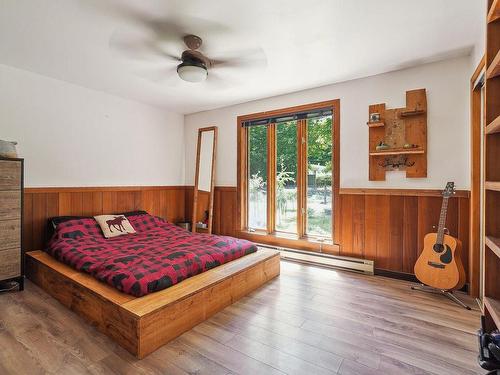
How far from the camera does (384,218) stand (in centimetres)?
310

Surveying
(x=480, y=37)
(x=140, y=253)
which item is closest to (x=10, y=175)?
(x=140, y=253)

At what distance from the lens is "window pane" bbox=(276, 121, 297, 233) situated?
3.84 meters

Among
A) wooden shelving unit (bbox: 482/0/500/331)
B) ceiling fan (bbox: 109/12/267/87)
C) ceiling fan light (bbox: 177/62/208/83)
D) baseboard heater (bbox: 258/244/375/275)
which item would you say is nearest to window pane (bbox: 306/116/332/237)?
baseboard heater (bbox: 258/244/375/275)

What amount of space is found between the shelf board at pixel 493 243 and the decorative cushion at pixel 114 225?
3599 mm

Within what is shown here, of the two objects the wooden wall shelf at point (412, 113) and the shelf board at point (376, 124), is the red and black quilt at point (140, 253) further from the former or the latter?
the wooden wall shelf at point (412, 113)

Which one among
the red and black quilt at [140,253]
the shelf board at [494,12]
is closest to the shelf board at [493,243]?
the shelf board at [494,12]

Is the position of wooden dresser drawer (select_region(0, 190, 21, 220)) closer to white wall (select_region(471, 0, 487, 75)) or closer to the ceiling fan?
the ceiling fan

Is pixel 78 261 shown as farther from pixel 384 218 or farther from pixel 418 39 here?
pixel 418 39

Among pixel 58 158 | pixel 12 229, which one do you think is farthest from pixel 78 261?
pixel 58 158

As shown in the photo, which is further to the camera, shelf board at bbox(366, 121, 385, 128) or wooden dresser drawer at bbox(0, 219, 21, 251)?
shelf board at bbox(366, 121, 385, 128)

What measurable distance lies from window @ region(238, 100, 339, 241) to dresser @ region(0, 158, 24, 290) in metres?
2.75

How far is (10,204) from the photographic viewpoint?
2543 mm

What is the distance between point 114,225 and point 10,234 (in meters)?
1.06

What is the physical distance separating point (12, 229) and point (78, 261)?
799mm
